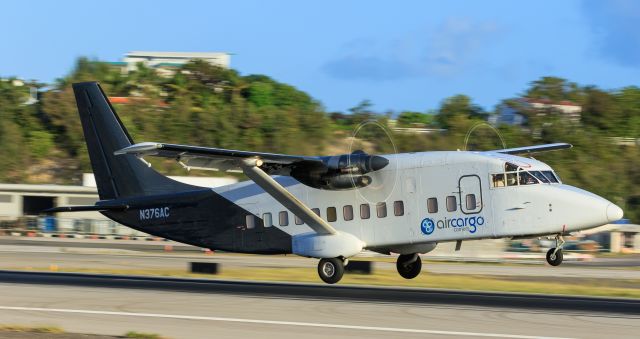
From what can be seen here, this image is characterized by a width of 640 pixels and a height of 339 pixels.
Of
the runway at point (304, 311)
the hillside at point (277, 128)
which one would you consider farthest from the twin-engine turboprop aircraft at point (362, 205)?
the hillside at point (277, 128)

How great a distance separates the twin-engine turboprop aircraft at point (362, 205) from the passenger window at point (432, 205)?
0.08 feet

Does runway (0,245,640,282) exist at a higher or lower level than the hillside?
lower

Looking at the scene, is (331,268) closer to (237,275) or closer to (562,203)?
(562,203)

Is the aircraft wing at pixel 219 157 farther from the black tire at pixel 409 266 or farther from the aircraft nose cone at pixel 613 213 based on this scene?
the aircraft nose cone at pixel 613 213

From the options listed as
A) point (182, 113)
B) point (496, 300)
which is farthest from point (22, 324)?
point (182, 113)

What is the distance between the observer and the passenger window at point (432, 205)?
23.1 m

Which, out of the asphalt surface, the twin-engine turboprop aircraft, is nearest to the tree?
the asphalt surface

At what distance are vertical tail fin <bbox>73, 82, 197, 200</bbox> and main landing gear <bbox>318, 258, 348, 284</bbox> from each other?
5746mm

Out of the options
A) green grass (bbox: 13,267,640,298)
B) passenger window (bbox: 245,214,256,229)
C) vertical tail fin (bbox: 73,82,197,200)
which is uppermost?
vertical tail fin (bbox: 73,82,197,200)

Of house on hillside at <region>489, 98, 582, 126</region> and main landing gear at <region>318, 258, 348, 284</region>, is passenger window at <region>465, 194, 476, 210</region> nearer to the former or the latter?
main landing gear at <region>318, 258, 348, 284</region>

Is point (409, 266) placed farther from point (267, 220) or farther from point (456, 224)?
point (267, 220)

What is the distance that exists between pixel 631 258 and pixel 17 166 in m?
51.6

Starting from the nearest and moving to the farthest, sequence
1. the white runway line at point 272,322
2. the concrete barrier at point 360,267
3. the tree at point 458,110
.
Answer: the white runway line at point 272,322
the concrete barrier at point 360,267
the tree at point 458,110

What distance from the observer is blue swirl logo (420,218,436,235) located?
75.7 feet
